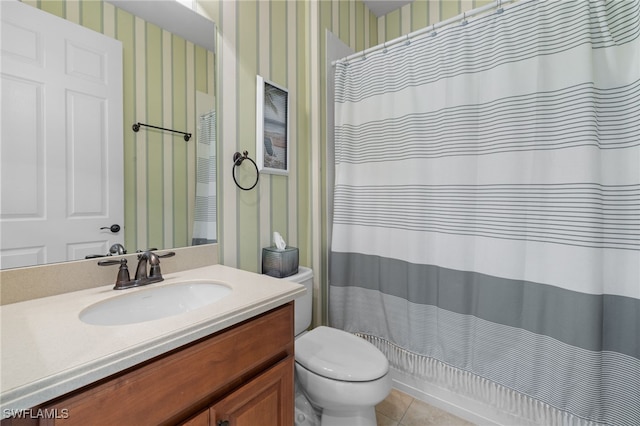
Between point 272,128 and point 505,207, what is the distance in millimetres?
1226

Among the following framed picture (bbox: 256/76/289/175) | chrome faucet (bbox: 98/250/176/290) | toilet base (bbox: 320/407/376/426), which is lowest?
toilet base (bbox: 320/407/376/426)

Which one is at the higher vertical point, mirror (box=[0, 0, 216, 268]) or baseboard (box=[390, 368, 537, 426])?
mirror (box=[0, 0, 216, 268])

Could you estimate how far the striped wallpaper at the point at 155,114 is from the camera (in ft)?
3.27

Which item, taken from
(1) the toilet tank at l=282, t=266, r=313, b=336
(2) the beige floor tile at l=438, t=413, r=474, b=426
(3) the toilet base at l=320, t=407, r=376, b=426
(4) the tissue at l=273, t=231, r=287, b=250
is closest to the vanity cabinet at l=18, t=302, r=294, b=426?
(3) the toilet base at l=320, t=407, r=376, b=426

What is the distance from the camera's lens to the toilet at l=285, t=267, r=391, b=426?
1111 mm

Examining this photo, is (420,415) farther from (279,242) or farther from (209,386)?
(209,386)

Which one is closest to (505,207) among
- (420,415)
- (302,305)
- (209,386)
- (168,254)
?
(302,305)

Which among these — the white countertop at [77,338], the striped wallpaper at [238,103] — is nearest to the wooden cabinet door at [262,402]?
the white countertop at [77,338]

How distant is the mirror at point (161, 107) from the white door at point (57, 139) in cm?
4

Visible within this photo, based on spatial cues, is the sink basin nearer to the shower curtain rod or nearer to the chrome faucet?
the chrome faucet

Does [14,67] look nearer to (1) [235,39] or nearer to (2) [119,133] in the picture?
(2) [119,133]

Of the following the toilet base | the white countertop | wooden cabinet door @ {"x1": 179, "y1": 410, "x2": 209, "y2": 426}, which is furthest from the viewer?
the toilet base

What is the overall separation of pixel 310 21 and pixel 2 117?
1597mm

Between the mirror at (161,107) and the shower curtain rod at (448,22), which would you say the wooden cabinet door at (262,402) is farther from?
the shower curtain rod at (448,22)
